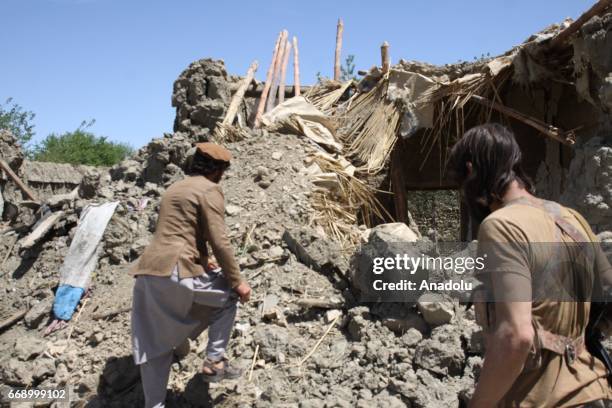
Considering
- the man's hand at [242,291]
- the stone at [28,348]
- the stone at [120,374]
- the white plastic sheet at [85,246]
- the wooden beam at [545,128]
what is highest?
the wooden beam at [545,128]

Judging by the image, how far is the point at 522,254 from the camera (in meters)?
1.55

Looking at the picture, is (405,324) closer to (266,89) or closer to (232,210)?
(232,210)

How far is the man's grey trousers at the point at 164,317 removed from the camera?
3131mm

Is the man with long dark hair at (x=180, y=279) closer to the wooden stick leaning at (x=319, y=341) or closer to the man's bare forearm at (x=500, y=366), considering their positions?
the wooden stick leaning at (x=319, y=341)

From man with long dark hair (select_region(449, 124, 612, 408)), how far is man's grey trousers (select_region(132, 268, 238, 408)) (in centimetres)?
182

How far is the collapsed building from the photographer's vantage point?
3.72m

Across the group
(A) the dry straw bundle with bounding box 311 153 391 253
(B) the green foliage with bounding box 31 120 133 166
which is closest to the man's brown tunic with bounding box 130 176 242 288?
(A) the dry straw bundle with bounding box 311 153 391 253

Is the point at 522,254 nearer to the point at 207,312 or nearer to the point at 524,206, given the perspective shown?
the point at 524,206

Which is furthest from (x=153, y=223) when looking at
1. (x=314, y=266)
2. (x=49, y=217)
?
(x=314, y=266)

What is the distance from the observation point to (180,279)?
309 cm

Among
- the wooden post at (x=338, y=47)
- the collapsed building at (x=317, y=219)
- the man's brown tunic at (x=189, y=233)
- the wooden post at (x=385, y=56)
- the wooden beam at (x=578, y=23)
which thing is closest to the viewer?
the man's brown tunic at (x=189, y=233)

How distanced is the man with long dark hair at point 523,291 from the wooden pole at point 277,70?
7114mm

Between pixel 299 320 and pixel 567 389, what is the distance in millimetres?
2900

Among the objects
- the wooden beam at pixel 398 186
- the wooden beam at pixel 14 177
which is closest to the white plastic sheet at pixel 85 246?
the wooden beam at pixel 14 177
